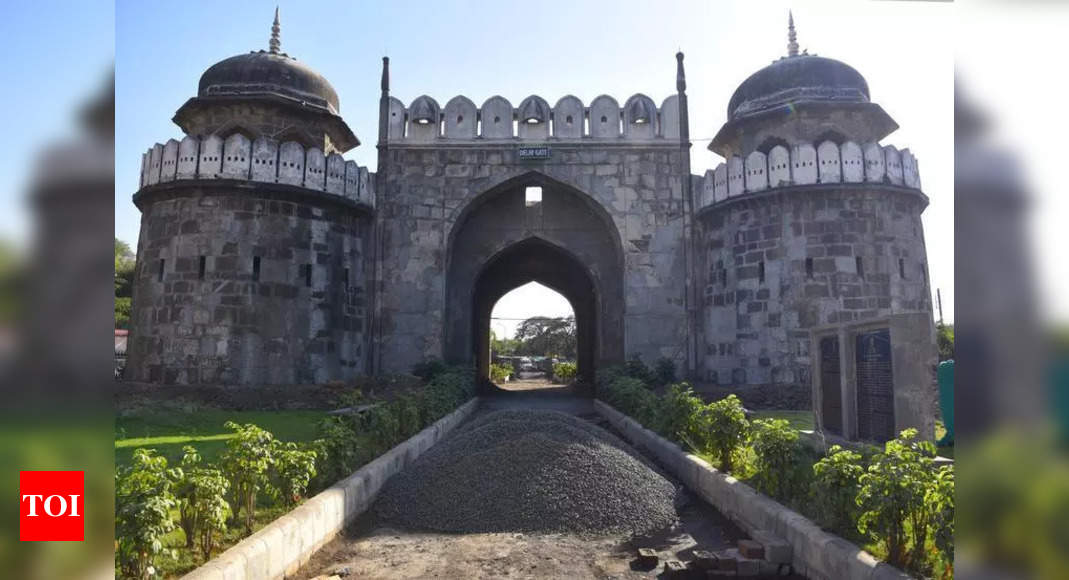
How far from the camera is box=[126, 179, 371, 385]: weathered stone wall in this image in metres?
13.5

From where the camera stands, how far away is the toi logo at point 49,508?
5.03ft

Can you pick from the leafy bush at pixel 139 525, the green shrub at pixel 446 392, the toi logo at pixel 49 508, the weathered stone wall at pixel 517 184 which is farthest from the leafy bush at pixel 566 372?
the toi logo at pixel 49 508

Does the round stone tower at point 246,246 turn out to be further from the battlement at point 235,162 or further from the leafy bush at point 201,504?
the leafy bush at point 201,504

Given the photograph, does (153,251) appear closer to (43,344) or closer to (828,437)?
(828,437)

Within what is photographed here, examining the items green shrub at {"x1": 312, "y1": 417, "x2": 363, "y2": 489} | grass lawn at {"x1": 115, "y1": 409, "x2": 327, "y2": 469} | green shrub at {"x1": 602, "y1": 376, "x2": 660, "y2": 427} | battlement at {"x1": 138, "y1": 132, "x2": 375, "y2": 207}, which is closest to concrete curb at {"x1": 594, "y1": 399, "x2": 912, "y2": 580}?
green shrub at {"x1": 602, "y1": 376, "x2": 660, "y2": 427}

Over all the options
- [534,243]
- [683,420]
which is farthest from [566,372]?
[683,420]

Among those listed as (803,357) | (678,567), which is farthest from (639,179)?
(678,567)

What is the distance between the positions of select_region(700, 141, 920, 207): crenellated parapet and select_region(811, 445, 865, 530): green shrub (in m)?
11.2

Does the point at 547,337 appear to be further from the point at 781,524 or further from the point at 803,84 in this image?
the point at 781,524

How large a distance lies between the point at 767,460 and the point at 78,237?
16.7ft

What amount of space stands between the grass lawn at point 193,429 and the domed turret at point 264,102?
6.70 meters

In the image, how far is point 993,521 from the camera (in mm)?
1088

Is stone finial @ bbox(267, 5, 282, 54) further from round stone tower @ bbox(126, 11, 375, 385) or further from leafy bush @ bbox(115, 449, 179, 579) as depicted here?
leafy bush @ bbox(115, 449, 179, 579)

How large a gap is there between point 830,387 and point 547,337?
143 ft
